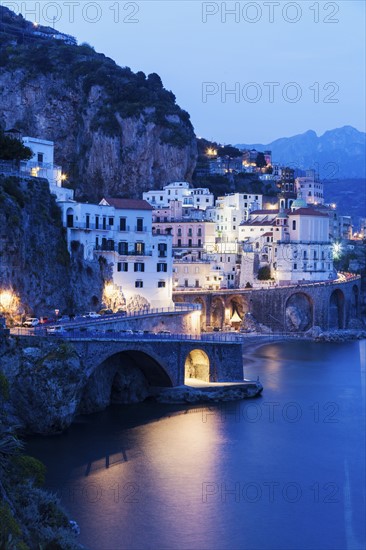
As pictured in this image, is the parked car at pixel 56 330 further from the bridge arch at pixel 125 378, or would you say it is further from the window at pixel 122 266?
the window at pixel 122 266

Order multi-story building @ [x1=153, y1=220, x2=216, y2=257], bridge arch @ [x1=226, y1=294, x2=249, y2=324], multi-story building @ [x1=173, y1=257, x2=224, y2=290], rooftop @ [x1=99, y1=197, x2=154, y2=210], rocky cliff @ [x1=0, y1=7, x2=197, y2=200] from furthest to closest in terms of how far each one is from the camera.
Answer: rocky cliff @ [x1=0, y1=7, x2=197, y2=200] < multi-story building @ [x1=153, y1=220, x2=216, y2=257] < multi-story building @ [x1=173, y1=257, x2=224, y2=290] < bridge arch @ [x1=226, y1=294, x2=249, y2=324] < rooftop @ [x1=99, y1=197, x2=154, y2=210]

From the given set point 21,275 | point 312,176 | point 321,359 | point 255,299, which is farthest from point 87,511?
point 312,176

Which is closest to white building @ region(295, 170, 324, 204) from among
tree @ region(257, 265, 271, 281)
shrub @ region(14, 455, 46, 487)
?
tree @ region(257, 265, 271, 281)

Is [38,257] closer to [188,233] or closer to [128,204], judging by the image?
[128,204]

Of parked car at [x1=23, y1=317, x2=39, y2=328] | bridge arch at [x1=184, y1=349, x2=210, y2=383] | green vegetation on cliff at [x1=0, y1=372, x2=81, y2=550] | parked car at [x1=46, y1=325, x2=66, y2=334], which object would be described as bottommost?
green vegetation on cliff at [x1=0, y1=372, x2=81, y2=550]

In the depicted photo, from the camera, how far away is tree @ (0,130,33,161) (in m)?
66.0

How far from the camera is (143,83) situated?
13125 centimetres

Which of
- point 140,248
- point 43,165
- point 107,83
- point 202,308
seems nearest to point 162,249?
point 140,248

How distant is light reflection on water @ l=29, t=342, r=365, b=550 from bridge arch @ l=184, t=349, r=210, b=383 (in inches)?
150

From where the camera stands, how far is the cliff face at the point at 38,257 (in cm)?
5619

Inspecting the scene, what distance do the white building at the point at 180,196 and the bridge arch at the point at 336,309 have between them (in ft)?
84.2

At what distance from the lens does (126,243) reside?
72.4m

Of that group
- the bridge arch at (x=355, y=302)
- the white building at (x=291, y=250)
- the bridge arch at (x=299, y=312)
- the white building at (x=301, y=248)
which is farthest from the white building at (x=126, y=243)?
the bridge arch at (x=355, y=302)

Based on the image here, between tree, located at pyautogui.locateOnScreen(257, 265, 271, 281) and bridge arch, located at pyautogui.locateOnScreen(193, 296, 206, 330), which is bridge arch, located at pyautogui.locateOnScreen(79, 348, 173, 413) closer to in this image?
bridge arch, located at pyautogui.locateOnScreen(193, 296, 206, 330)
